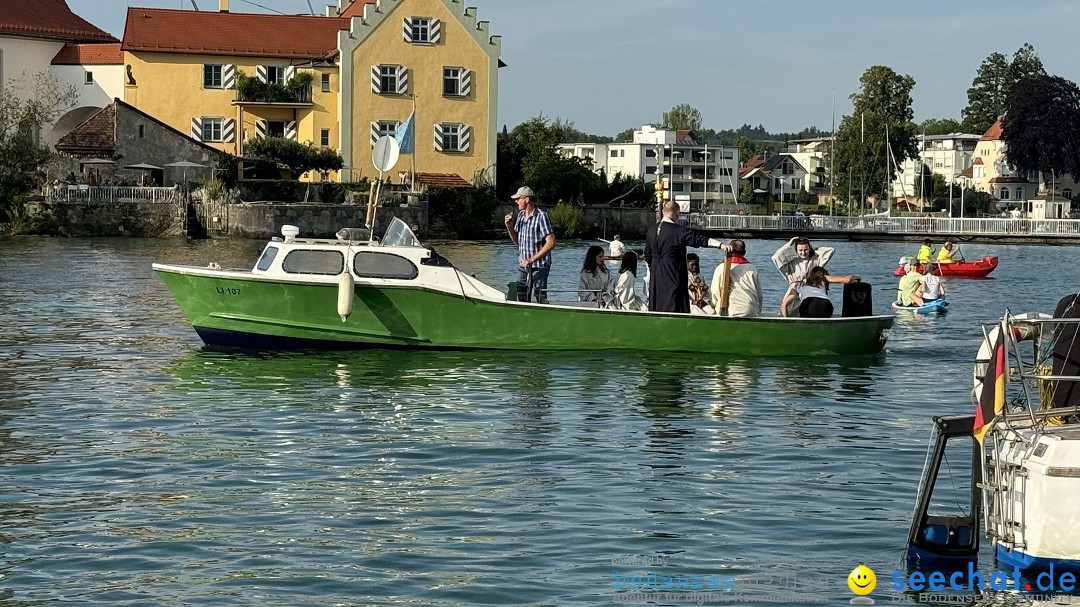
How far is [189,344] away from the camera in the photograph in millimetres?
23828

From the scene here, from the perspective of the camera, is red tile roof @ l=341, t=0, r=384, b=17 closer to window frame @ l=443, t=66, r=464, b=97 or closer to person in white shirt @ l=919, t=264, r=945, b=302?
window frame @ l=443, t=66, r=464, b=97

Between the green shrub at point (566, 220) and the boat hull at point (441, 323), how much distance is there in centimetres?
5757

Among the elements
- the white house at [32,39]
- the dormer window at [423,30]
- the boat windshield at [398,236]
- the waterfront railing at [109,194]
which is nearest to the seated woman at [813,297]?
the boat windshield at [398,236]

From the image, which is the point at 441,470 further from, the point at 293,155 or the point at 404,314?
the point at 293,155

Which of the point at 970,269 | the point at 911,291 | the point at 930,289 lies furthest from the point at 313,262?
the point at 970,269

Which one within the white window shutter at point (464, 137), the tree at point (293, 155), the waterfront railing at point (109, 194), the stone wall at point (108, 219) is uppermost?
the white window shutter at point (464, 137)

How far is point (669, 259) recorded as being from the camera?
2034 cm

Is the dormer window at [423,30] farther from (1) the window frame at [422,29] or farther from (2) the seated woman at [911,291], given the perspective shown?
(2) the seated woman at [911,291]

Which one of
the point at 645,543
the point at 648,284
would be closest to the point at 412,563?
the point at 645,543

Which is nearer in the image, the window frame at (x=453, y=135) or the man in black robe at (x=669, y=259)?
the man in black robe at (x=669, y=259)

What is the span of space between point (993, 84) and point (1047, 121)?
39.6 m

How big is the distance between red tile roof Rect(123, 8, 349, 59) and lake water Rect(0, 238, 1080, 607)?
55037mm

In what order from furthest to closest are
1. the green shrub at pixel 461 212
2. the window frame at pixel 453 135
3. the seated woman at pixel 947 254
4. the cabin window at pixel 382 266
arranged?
the window frame at pixel 453 135, the green shrub at pixel 461 212, the seated woman at pixel 947 254, the cabin window at pixel 382 266

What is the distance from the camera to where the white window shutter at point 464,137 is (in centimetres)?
7906
